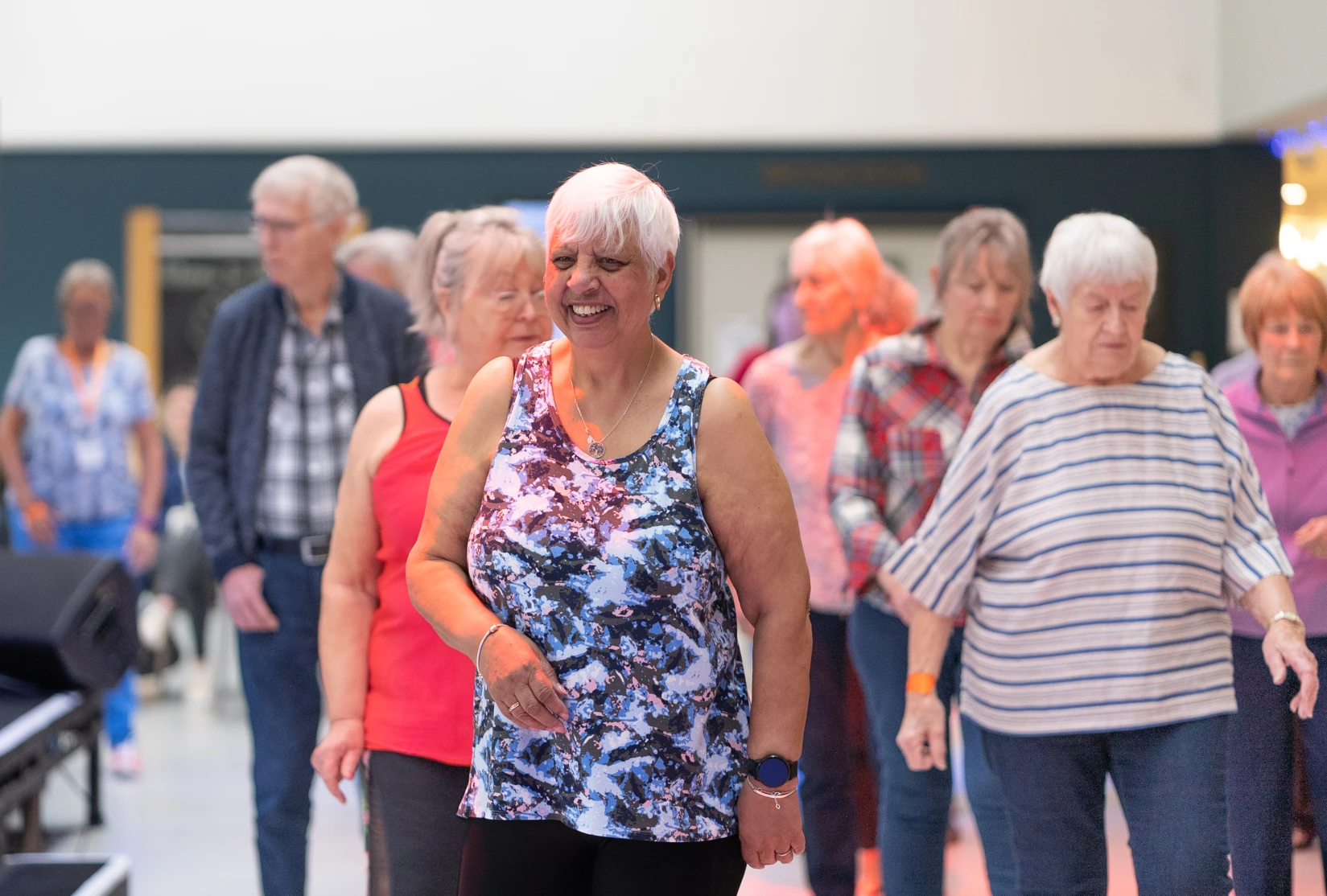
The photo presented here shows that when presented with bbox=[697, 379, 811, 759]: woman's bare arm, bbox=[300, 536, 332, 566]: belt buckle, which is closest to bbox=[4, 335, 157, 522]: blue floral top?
bbox=[300, 536, 332, 566]: belt buckle

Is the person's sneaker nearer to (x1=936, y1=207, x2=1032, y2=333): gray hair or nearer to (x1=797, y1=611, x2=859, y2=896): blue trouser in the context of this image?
(x1=797, y1=611, x2=859, y2=896): blue trouser

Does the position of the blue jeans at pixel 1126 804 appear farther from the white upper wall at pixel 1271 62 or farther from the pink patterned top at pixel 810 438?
the white upper wall at pixel 1271 62

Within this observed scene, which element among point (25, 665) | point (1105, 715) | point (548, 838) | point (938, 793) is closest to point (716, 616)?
point (548, 838)

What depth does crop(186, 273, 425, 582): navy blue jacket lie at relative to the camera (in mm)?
2951

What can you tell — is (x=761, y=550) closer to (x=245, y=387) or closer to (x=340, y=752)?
(x=340, y=752)

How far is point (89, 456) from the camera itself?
5258 mm

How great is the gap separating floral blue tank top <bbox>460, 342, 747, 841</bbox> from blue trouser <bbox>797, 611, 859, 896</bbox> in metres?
1.48

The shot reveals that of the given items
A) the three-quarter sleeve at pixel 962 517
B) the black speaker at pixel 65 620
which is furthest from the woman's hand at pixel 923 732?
the black speaker at pixel 65 620

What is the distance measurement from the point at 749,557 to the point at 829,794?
1.59 m

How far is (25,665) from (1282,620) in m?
3.35

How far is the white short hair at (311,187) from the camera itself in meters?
3.03

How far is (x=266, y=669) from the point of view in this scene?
289 centimetres

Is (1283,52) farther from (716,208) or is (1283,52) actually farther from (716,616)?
(716,616)

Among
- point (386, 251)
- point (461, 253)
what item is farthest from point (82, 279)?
point (461, 253)
